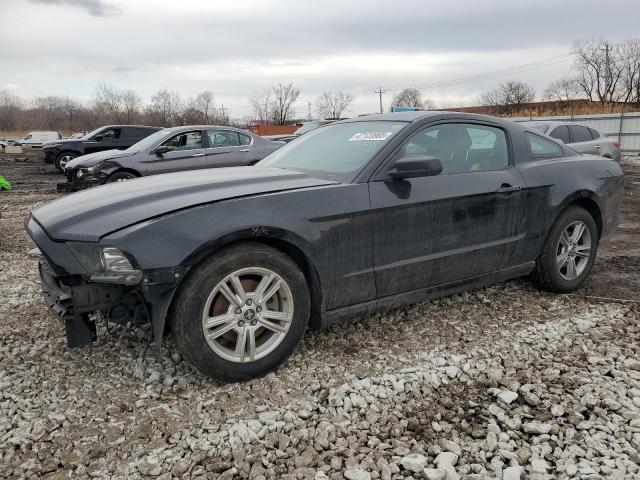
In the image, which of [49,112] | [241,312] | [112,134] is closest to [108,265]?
[241,312]

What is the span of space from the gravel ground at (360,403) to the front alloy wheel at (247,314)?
0.21 metres

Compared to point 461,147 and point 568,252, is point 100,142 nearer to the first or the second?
point 461,147

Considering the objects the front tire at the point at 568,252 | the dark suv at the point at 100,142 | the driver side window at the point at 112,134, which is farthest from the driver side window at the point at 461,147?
the driver side window at the point at 112,134

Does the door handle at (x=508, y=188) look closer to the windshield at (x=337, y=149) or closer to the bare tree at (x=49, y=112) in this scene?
the windshield at (x=337, y=149)

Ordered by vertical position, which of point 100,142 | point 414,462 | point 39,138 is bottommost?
point 414,462

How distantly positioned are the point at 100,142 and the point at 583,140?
13.3 meters

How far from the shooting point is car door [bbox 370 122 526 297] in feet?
10.3

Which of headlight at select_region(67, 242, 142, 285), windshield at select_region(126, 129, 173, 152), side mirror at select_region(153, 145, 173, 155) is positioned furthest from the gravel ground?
windshield at select_region(126, 129, 173, 152)

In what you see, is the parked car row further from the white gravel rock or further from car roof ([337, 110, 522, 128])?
the white gravel rock

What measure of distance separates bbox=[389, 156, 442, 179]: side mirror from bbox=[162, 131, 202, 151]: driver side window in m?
7.28

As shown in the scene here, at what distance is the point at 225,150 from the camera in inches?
391

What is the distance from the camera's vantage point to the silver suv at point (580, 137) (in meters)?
10.2

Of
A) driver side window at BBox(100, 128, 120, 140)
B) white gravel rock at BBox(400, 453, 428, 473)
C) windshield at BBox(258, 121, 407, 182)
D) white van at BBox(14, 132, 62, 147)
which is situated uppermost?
white van at BBox(14, 132, 62, 147)

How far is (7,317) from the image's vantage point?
12.5 feet
